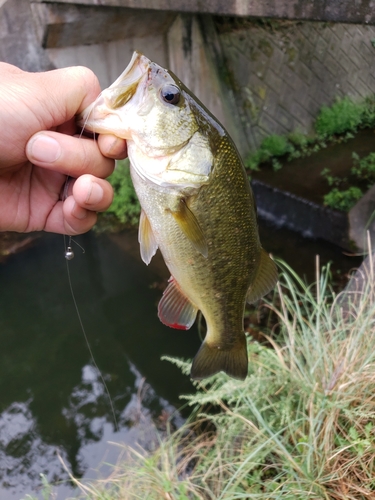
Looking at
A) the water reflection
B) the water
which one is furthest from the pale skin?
the water reflection

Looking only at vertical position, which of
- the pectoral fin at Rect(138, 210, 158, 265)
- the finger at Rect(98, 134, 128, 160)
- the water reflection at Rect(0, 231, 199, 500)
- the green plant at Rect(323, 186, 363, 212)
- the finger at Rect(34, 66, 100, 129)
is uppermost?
the finger at Rect(34, 66, 100, 129)

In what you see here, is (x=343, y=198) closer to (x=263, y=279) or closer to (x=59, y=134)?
(x=263, y=279)

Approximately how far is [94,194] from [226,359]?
880 mm

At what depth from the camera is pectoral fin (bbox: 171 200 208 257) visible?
134 cm

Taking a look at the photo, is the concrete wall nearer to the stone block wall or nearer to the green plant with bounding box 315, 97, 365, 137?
the stone block wall

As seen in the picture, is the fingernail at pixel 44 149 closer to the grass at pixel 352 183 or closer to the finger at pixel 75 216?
the finger at pixel 75 216

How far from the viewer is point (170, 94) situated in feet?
4.28

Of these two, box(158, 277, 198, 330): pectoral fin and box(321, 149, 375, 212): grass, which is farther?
box(321, 149, 375, 212): grass

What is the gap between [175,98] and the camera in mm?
1315

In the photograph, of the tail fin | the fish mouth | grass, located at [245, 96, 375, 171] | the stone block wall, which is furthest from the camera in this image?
grass, located at [245, 96, 375, 171]

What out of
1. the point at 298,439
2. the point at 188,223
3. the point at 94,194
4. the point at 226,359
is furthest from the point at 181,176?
the point at 298,439

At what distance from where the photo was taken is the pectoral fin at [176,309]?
60.6 inches

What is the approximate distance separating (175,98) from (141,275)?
158 inches

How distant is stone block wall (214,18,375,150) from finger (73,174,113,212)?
597 cm
